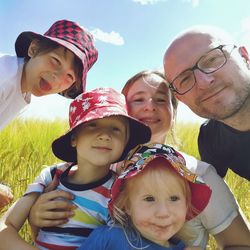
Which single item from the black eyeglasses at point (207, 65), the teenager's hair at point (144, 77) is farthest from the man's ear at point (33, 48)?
the black eyeglasses at point (207, 65)

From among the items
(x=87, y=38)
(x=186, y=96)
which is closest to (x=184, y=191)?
(x=186, y=96)

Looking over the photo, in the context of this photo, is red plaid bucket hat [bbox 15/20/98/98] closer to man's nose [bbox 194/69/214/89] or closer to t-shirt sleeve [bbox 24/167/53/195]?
man's nose [bbox 194/69/214/89]

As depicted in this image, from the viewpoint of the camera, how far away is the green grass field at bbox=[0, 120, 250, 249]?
2.12 m

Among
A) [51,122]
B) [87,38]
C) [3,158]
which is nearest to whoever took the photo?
[87,38]

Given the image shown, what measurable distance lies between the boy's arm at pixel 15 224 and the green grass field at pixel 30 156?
502 mm

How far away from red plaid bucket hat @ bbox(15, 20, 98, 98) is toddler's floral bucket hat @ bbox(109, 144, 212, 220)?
800mm

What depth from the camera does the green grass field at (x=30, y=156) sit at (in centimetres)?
212

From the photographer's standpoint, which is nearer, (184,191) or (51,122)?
(184,191)

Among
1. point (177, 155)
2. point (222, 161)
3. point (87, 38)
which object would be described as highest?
point (87, 38)

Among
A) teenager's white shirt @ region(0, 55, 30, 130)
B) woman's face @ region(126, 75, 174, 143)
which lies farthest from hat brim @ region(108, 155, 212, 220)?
teenager's white shirt @ region(0, 55, 30, 130)

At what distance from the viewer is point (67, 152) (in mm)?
1590

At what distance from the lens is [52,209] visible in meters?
1.34

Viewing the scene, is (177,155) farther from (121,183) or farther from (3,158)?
(3,158)

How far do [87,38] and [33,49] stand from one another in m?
0.29
